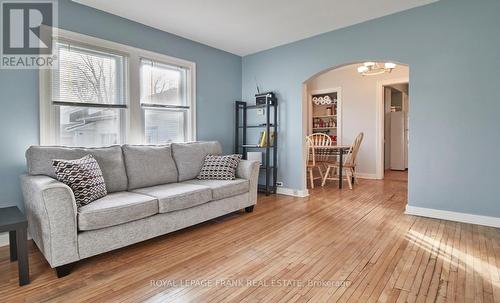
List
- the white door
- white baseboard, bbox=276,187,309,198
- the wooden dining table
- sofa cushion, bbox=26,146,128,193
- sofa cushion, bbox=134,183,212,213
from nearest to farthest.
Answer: sofa cushion, bbox=26,146,128,193 → sofa cushion, bbox=134,183,212,213 → white baseboard, bbox=276,187,309,198 → the wooden dining table → the white door

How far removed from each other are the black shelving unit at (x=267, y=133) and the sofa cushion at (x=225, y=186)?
3.45 feet

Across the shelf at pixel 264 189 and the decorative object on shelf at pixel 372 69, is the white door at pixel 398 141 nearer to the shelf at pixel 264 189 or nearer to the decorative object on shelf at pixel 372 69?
the decorative object on shelf at pixel 372 69

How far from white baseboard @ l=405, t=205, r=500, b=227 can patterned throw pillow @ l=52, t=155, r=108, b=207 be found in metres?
3.48

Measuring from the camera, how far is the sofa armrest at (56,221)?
179cm

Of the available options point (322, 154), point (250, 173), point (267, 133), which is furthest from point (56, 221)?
point (322, 154)

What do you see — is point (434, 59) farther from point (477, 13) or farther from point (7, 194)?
point (7, 194)

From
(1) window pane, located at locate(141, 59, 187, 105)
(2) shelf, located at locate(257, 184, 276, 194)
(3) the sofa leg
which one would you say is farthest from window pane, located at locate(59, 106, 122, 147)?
(2) shelf, located at locate(257, 184, 276, 194)

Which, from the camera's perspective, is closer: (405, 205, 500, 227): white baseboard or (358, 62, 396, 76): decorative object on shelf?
(405, 205, 500, 227): white baseboard

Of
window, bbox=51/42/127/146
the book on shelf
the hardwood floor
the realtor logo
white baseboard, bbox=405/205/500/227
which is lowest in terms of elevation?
the hardwood floor

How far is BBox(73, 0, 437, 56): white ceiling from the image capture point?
2.93 metres

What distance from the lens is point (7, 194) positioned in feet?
8.00

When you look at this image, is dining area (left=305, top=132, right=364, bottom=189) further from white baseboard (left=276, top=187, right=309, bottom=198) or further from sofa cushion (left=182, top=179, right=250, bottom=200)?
sofa cushion (left=182, top=179, right=250, bottom=200)

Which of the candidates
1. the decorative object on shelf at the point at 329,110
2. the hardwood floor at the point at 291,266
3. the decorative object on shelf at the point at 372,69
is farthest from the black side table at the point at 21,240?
the decorative object on shelf at the point at 329,110

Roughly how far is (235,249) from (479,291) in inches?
67.4
